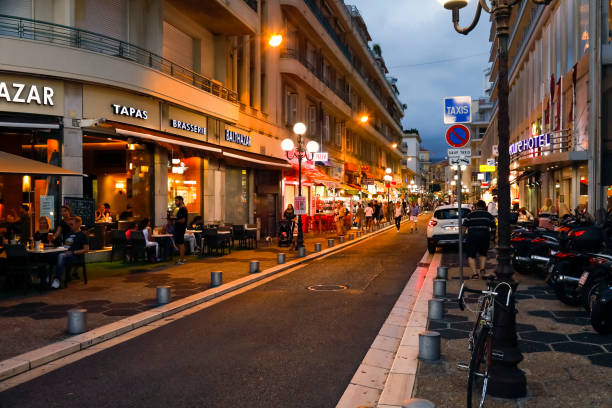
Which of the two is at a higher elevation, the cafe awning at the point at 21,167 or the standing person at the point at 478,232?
the cafe awning at the point at 21,167

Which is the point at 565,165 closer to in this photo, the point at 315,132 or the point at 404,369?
the point at 315,132

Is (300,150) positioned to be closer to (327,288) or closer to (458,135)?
(458,135)

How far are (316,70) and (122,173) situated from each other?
1848 centimetres

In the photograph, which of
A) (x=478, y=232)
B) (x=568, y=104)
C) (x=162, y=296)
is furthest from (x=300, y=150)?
A: (x=568, y=104)

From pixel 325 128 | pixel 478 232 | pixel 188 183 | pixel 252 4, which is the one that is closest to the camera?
pixel 478 232

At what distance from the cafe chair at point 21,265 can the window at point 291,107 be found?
1966 centimetres

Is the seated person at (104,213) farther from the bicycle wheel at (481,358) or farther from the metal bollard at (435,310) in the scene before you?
the bicycle wheel at (481,358)

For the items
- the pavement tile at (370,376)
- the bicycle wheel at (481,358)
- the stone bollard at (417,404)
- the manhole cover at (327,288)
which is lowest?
the pavement tile at (370,376)

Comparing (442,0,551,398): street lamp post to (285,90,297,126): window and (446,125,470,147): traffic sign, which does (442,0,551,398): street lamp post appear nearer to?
(446,125,470,147): traffic sign

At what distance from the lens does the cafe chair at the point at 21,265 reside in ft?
32.7

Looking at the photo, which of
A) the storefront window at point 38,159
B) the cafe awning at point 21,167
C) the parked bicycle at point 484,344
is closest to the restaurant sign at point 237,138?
the storefront window at point 38,159

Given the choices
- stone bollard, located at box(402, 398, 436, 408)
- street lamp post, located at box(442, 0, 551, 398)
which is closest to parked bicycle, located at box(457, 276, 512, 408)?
street lamp post, located at box(442, 0, 551, 398)

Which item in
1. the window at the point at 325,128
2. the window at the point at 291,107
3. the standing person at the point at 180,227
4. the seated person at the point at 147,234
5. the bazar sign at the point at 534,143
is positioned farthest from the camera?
the window at the point at 325,128

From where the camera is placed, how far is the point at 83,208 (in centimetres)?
1416
